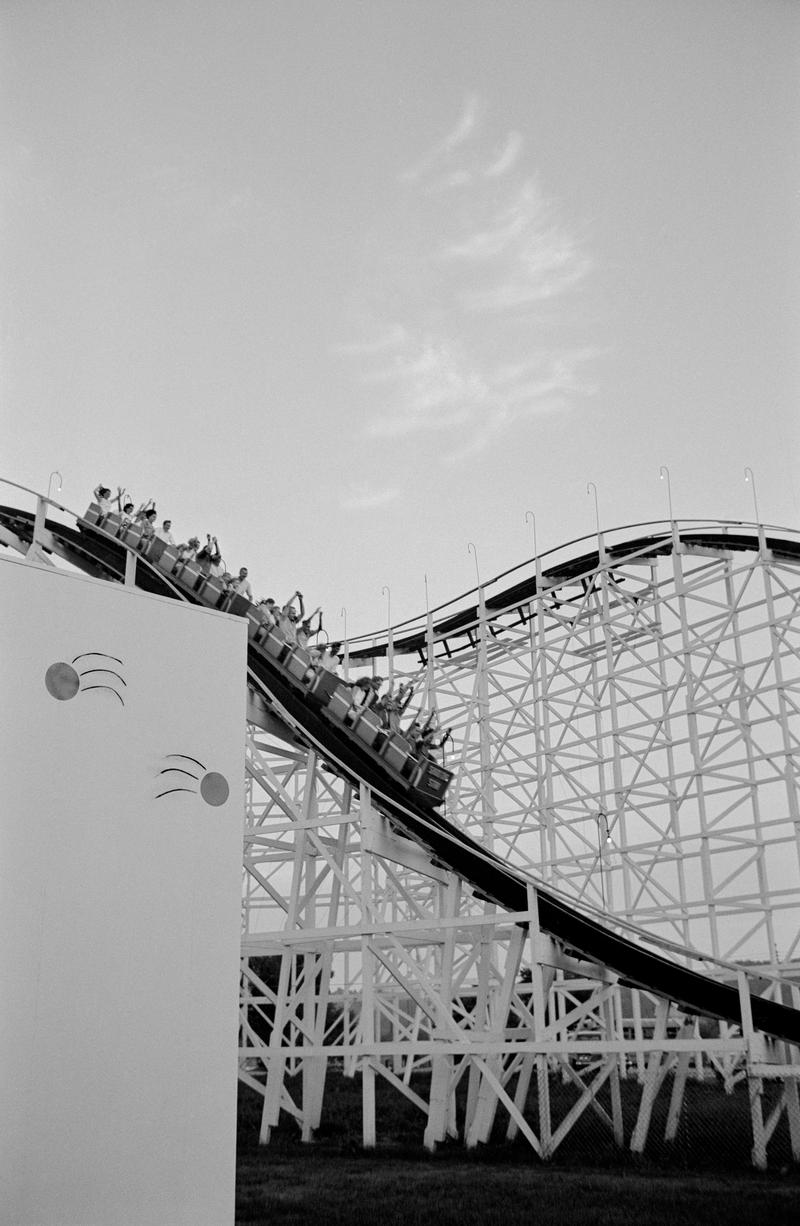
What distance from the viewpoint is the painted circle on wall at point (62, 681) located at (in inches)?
215

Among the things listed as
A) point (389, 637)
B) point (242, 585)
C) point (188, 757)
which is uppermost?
point (389, 637)

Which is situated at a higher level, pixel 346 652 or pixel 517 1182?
pixel 346 652

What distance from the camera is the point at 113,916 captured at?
17.4 feet

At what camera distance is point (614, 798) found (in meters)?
16.2

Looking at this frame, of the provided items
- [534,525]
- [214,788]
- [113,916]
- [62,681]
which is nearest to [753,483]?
[534,525]

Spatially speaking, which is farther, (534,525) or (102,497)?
(534,525)

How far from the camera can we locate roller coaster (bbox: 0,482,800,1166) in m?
9.70

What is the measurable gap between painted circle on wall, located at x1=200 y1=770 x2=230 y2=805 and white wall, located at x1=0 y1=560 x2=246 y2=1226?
0.03 meters

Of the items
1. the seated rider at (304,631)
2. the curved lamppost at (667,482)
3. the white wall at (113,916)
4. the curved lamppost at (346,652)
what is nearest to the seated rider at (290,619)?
the seated rider at (304,631)

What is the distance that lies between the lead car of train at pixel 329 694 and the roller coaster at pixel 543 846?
0.03 meters

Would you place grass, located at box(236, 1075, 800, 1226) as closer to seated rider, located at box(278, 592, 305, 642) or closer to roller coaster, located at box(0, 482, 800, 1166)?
roller coaster, located at box(0, 482, 800, 1166)

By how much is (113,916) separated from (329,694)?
7.28 m

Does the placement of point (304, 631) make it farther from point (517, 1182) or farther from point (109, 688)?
point (109, 688)

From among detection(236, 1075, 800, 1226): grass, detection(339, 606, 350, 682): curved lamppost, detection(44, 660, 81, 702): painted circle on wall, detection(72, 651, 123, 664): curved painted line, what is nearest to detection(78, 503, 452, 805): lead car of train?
detection(236, 1075, 800, 1226): grass
